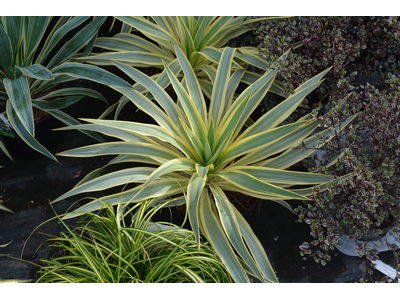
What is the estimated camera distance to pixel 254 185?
125 centimetres

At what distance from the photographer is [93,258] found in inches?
47.9

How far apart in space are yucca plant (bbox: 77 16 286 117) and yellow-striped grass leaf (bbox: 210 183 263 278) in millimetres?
652

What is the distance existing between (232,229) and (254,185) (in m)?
0.19

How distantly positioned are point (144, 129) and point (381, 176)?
899mm

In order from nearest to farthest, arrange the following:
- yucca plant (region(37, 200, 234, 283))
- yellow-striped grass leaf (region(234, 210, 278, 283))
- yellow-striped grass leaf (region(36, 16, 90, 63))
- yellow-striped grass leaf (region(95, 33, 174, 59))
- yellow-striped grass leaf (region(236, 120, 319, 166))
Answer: yucca plant (region(37, 200, 234, 283)), yellow-striped grass leaf (region(234, 210, 278, 283)), yellow-striped grass leaf (region(236, 120, 319, 166)), yellow-striped grass leaf (region(36, 16, 90, 63)), yellow-striped grass leaf (region(95, 33, 174, 59))

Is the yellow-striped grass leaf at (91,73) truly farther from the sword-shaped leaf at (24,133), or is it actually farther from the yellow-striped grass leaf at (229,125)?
the yellow-striped grass leaf at (229,125)

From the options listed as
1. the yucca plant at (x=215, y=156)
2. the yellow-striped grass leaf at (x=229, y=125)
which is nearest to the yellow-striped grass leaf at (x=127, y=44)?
the yucca plant at (x=215, y=156)

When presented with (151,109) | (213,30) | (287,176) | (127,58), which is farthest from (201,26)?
(287,176)

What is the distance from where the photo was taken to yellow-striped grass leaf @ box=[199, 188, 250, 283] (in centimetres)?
122

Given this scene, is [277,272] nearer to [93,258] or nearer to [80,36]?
[93,258]

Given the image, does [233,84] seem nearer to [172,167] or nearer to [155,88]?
[155,88]

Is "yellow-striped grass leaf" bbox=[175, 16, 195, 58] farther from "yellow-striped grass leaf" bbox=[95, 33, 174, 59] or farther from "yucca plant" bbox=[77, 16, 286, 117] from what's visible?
"yellow-striped grass leaf" bbox=[95, 33, 174, 59]

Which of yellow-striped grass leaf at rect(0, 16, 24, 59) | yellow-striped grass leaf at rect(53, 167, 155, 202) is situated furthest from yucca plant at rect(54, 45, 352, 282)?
yellow-striped grass leaf at rect(0, 16, 24, 59)

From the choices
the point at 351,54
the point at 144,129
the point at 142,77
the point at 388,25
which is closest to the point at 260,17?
the point at 351,54
